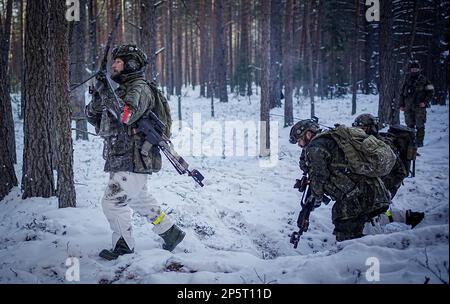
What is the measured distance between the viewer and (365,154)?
399 cm

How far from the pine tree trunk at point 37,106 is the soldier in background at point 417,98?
30.6 feet

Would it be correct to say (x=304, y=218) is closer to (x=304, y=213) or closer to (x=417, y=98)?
(x=304, y=213)

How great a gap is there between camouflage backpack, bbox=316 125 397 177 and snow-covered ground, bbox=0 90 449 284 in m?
0.72

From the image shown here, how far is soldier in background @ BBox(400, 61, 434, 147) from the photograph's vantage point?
9004 mm

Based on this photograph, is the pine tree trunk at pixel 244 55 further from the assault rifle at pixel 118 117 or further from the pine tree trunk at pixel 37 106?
the assault rifle at pixel 118 117

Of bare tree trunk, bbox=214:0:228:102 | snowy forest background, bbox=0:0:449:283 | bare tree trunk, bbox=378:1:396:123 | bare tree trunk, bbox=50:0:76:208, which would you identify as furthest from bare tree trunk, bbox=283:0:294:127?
bare tree trunk, bbox=50:0:76:208

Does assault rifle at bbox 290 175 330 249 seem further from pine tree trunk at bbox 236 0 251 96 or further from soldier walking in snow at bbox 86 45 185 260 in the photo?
pine tree trunk at bbox 236 0 251 96

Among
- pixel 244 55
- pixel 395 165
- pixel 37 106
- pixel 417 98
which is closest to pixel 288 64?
pixel 417 98

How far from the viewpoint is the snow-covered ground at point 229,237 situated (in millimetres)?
2768

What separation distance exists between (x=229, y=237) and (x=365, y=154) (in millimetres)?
2372

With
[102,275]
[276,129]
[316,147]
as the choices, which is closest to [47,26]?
[102,275]

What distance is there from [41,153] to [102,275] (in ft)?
10.3

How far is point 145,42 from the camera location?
8.40 metres

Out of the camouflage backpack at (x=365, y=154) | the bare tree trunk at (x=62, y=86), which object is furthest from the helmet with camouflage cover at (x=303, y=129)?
the bare tree trunk at (x=62, y=86)
